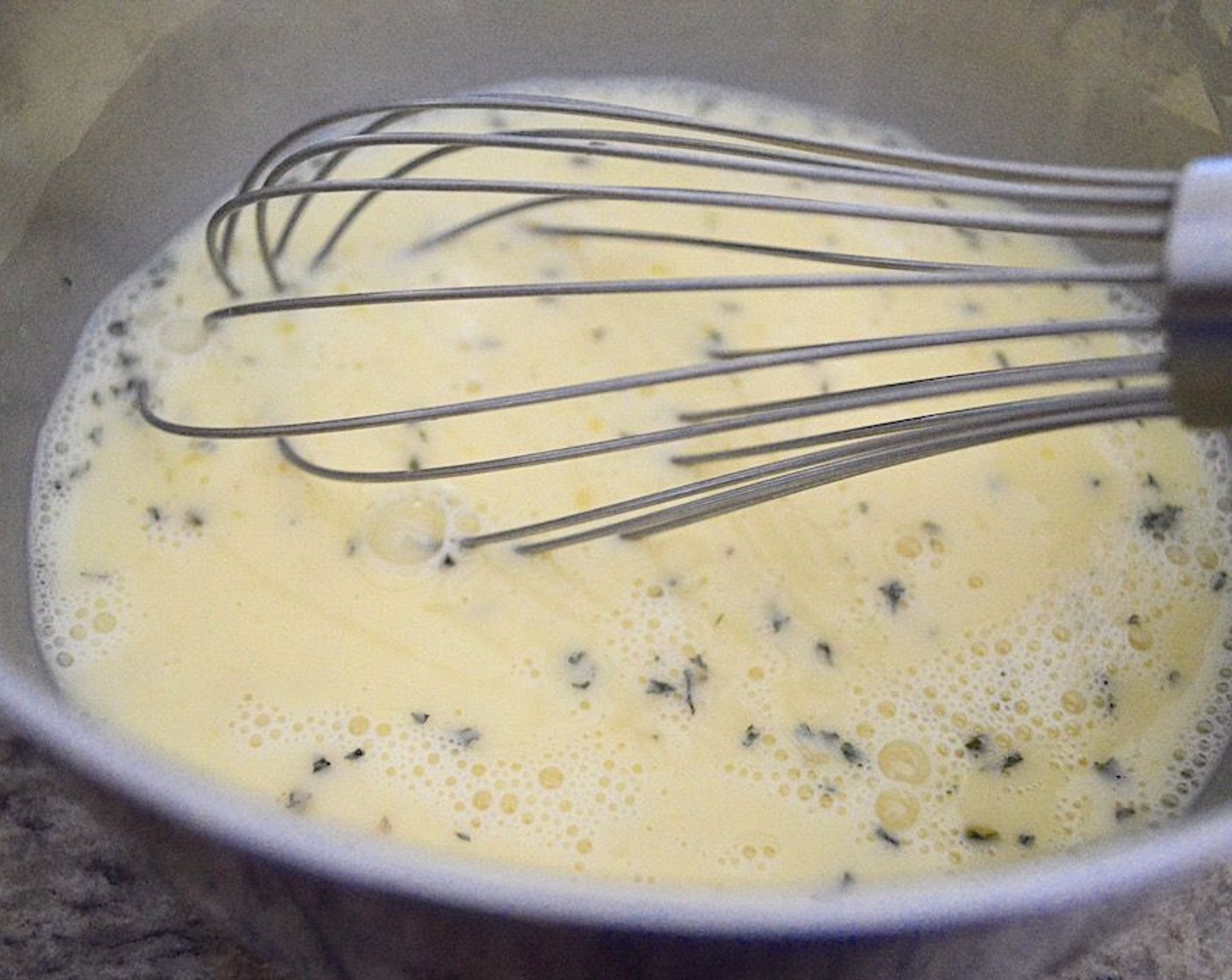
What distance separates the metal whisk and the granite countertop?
10.6 inches

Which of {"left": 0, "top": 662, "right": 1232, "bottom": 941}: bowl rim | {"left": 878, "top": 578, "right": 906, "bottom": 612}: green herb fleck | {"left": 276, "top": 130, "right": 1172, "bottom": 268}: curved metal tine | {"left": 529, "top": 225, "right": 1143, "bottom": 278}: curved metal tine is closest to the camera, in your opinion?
{"left": 0, "top": 662, "right": 1232, "bottom": 941}: bowl rim

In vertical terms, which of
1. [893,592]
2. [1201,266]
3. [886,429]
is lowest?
[893,592]

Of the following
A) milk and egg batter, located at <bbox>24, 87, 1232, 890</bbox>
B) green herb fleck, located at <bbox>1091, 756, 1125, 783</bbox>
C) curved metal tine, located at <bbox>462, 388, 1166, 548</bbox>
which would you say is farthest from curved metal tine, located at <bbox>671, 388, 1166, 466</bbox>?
green herb fleck, located at <bbox>1091, 756, 1125, 783</bbox>

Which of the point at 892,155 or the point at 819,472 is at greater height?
the point at 892,155

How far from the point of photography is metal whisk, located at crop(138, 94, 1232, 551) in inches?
18.3

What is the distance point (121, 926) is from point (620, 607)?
359 mm

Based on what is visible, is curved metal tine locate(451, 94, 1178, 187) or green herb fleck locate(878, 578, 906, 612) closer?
curved metal tine locate(451, 94, 1178, 187)

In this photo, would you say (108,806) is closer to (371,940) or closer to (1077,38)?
(371,940)

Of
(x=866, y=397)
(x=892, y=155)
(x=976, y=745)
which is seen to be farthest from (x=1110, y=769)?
(x=892, y=155)

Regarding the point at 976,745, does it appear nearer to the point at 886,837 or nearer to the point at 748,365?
the point at 886,837

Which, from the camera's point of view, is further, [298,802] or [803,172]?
[298,802]

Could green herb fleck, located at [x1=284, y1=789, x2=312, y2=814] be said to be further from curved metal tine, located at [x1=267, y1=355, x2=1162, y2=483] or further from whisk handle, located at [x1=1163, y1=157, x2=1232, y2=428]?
whisk handle, located at [x1=1163, y1=157, x2=1232, y2=428]

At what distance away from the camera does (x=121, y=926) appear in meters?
0.72

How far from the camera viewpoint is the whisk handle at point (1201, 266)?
0.44m
